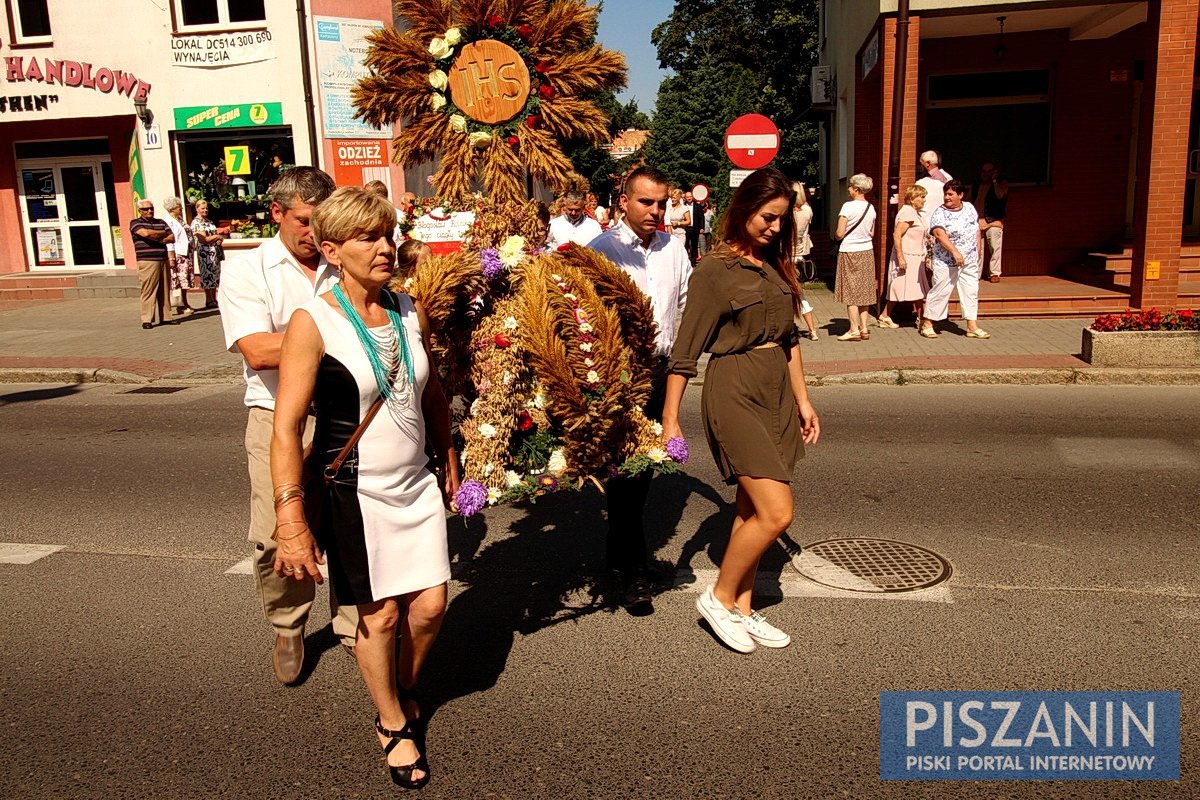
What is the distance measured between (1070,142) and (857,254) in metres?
6.95

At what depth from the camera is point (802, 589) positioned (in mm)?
4766

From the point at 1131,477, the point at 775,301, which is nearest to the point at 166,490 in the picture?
the point at 775,301

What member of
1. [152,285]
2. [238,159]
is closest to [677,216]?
[238,159]

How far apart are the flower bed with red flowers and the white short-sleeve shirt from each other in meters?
8.81

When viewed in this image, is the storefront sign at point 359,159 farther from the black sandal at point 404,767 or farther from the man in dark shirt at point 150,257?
the black sandal at point 404,767

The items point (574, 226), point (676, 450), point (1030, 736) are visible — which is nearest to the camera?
point (1030, 736)

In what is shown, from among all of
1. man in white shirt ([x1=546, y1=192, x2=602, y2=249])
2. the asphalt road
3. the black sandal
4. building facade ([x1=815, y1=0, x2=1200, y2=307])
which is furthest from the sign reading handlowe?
building facade ([x1=815, y1=0, x2=1200, y2=307])

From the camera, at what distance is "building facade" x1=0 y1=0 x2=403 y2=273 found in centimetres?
1867

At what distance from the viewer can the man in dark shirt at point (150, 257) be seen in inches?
602

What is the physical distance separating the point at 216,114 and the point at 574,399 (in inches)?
710

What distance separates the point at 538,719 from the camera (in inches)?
144

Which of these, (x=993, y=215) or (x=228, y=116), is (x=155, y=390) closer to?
(x=228, y=116)

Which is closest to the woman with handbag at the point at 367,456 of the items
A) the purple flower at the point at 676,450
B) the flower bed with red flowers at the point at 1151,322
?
the purple flower at the point at 676,450

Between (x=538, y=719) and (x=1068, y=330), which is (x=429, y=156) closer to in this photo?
(x=538, y=719)
